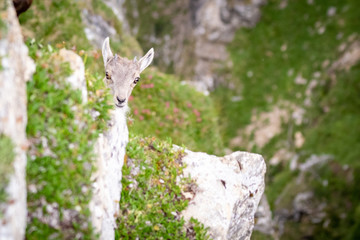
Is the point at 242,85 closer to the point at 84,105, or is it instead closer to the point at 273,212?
the point at 273,212

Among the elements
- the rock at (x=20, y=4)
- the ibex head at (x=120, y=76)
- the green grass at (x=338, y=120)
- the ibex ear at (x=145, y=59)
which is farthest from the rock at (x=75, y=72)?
the green grass at (x=338, y=120)

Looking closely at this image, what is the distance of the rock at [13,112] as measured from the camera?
588cm

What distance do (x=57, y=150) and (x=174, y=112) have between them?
1677 cm

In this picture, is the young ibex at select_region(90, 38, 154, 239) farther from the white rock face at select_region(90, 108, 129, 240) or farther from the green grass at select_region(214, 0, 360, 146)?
the green grass at select_region(214, 0, 360, 146)

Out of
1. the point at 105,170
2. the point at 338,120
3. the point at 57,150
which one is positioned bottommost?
the point at 57,150

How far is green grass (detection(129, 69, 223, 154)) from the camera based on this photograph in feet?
74.3

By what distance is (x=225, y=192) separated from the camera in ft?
36.1

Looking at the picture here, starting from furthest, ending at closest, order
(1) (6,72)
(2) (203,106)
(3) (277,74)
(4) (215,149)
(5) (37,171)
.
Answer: (3) (277,74) < (2) (203,106) < (4) (215,149) < (5) (37,171) < (1) (6,72)

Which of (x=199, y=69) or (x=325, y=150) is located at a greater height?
(x=199, y=69)

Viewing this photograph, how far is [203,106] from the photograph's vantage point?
2686 cm

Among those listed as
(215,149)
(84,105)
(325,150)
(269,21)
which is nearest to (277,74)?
(269,21)

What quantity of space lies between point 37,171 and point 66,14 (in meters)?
21.4

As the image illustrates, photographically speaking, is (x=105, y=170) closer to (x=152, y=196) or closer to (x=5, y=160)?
(x=152, y=196)

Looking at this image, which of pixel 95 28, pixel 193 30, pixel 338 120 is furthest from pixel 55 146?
pixel 193 30
